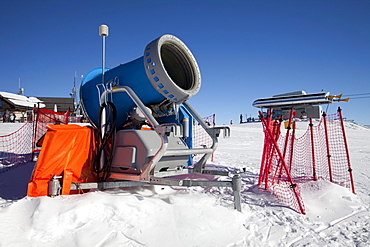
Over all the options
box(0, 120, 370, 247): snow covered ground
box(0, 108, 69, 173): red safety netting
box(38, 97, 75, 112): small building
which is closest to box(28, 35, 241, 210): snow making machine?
box(0, 120, 370, 247): snow covered ground

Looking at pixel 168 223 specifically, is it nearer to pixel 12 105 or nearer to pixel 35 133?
pixel 35 133

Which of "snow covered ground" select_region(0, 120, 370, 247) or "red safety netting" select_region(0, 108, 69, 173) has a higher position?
"red safety netting" select_region(0, 108, 69, 173)

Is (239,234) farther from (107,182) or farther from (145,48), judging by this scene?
(145,48)

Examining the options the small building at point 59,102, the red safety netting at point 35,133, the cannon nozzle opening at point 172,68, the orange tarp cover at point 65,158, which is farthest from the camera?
the small building at point 59,102

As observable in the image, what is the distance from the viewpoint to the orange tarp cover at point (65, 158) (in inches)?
142

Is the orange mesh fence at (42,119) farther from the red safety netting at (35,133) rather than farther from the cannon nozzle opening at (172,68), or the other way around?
the cannon nozzle opening at (172,68)

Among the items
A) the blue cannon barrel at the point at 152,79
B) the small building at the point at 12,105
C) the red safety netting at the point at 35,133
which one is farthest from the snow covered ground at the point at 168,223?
the small building at the point at 12,105

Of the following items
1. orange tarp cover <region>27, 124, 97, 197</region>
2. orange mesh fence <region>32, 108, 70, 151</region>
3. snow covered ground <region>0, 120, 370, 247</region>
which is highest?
orange mesh fence <region>32, 108, 70, 151</region>

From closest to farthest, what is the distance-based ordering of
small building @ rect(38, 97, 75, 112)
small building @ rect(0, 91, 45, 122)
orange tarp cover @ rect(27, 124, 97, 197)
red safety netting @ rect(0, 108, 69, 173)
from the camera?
orange tarp cover @ rect(27, 124, 97, 197), red safety netting @ rect(0, 108, 69, 173), small building @ rect(0, 91, 45, 122), small building @ rect(38, 97, 75, 112)

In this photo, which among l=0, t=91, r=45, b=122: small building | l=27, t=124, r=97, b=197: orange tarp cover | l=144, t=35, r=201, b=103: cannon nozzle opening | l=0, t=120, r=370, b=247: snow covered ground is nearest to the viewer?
l=0, t=120, r=370, b=247: snow covered ground

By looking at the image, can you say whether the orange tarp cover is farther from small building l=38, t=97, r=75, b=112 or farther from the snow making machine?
small building l=38, t=97, r=75, b=112

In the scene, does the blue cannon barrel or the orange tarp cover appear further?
the blue cannon barrel

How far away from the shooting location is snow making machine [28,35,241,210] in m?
3.66

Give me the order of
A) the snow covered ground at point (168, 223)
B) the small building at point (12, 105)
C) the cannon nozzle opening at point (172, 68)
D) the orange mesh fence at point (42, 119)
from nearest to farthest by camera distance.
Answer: the snow covered ground at point (168, 223) → the cannon nozzle opening at point (172, 68) → the orange mesh fence at point (42, 119) → the small building at point (12, 105)
